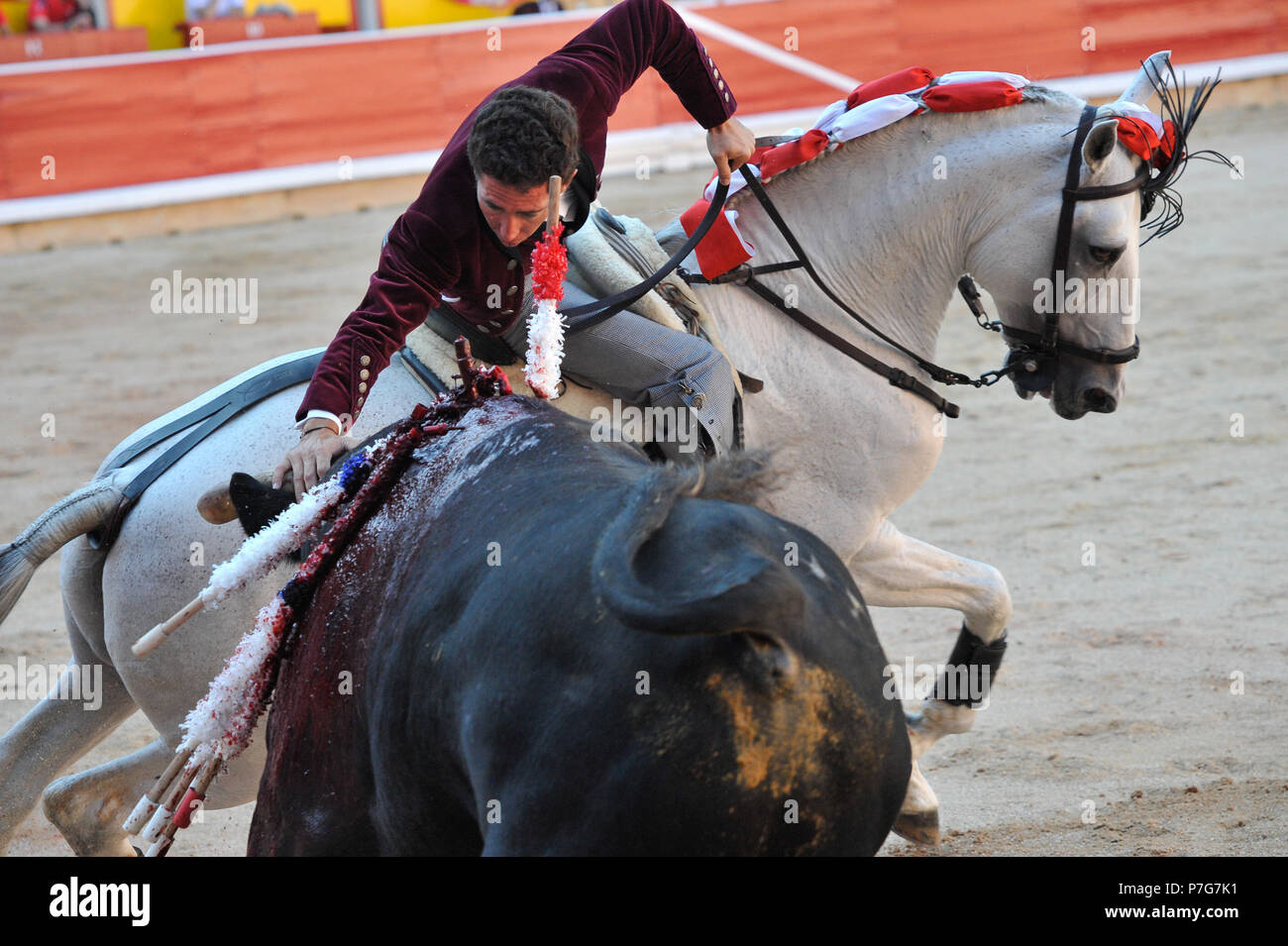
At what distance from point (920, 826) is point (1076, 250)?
139 cm

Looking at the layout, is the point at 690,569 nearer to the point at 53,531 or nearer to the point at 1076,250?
the point at 53,531

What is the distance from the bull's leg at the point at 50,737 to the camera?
3182mm

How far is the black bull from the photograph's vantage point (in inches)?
58.0

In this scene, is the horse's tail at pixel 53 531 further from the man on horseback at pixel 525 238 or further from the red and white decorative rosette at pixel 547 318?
the red and white decorative rosette at pixel 547 318

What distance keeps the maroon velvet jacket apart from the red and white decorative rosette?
0.80 ft

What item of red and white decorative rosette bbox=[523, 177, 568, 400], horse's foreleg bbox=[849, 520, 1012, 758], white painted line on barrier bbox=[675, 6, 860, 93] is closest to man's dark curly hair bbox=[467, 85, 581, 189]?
red and white decorative rosette bbox=[523, 177, 568, 400]

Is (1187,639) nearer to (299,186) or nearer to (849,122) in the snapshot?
(849,122)

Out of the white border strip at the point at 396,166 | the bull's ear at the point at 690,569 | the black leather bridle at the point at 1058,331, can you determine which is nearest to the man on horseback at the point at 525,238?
the black leather bridle at the point at 1058,331

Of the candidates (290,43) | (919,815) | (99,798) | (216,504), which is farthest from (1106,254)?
(290,43)

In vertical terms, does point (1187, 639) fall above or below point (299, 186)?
below

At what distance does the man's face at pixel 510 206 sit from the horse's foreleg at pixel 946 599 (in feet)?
4.68

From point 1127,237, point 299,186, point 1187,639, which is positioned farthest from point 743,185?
point 299,186

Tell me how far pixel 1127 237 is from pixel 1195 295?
20.3ft
